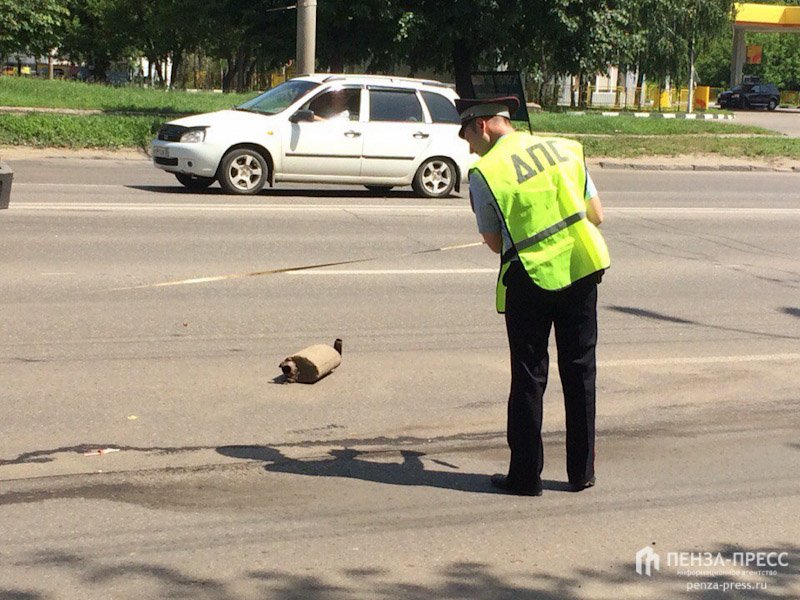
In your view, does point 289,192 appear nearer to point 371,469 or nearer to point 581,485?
point 371,469

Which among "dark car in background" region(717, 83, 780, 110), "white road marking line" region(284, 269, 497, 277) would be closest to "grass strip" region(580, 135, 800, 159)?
"white road marking line" region(284, 269, 497, 277)

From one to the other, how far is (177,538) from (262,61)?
2924 centimetres

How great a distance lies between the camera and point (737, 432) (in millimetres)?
6211

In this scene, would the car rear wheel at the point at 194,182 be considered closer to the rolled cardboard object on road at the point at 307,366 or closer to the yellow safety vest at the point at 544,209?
the rolled cardboard object on road at the point at 307,366

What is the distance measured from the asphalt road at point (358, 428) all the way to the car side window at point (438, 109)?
5623 mm

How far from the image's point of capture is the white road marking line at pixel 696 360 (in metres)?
7.67

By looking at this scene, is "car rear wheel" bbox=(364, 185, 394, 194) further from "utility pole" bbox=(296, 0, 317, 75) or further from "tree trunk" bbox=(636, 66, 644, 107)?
"tree trunk" bbox=(636, 66, 644, 107)

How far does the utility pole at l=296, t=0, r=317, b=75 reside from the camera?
22828 mm

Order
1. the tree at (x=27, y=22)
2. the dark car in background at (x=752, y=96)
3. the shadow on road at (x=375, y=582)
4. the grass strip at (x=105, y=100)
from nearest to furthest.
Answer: the shadow on road at (x=375, y=582) < the grass strip at (x=105, y=100) < the tree at (x=27, y=22) < the dark car in background at (x=752, y=96)

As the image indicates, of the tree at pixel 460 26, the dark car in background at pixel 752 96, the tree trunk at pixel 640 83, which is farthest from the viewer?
the dark car in background at pixel 752 96

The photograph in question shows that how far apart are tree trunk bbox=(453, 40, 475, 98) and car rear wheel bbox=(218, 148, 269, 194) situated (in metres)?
→ 16.3

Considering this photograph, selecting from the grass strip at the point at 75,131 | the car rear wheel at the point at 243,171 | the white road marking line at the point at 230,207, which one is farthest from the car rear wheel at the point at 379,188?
the grass strip at the point at 75,131

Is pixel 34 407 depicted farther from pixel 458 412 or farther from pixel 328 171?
pixel 328 171

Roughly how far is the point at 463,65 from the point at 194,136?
17.8 metres
